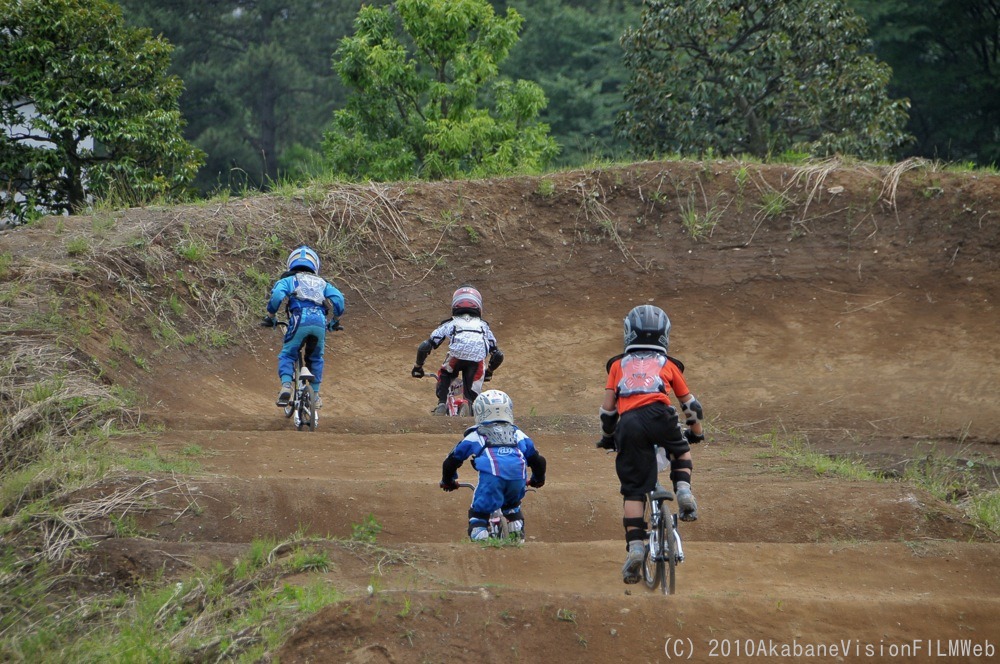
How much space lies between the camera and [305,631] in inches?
248

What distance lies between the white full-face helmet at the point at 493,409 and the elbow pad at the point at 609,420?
725mm

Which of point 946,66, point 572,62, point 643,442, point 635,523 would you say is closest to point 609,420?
point 643,442

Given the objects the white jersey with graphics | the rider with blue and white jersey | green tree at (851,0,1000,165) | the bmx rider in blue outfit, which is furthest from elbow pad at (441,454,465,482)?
green tree at (851,0,1000,165)

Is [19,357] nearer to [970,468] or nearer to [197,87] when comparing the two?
[970,468]

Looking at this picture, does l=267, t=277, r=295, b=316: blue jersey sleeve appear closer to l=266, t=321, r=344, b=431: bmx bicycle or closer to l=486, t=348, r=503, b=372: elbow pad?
l=266, t=321, r=344, b=431: bmx bicycle

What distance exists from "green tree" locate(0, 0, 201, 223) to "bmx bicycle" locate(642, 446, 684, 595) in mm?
14110

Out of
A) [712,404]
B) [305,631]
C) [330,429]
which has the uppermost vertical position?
[712,404]

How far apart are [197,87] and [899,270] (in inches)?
1132

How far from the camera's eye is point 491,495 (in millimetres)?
8016

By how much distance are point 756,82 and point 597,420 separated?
42.6 ft

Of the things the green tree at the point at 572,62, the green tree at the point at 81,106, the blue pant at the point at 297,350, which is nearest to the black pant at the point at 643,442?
the blue pant at the point at 297,350

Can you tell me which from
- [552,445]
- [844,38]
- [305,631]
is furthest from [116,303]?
[844,38]

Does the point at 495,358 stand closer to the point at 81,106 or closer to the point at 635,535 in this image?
the point at 635,535

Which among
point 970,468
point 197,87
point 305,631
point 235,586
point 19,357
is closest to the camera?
point 305,631
